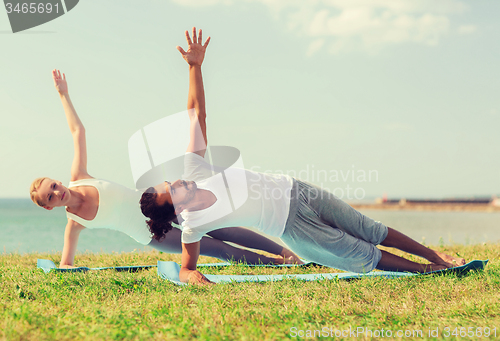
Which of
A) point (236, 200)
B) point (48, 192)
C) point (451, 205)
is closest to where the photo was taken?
point (236, 200)

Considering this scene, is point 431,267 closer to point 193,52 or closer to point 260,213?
point 260,213

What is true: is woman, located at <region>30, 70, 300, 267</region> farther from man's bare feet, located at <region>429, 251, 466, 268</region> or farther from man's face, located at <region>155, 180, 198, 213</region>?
man's bare feet, located at <region>429, 251, 466, 268</region>

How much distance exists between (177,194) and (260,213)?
81cm

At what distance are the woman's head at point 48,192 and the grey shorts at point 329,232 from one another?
236 cm

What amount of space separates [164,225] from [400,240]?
2470mm

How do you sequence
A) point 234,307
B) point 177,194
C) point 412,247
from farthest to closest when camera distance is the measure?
point 412,247 → point 177,194 → point 234,307

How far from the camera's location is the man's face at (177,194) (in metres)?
3.38

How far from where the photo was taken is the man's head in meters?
3.38

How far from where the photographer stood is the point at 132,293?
121 inches

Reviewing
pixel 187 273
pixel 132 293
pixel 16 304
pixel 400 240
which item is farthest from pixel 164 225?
pixel 400 240

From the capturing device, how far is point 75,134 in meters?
4.52

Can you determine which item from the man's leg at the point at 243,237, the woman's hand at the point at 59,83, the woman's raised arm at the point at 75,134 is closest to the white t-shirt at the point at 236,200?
the man's leg at the point at 243,237

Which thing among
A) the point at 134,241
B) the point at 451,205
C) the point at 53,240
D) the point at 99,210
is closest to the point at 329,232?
the point at 99,210

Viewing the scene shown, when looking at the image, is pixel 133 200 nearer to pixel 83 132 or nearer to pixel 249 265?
pixel 83 132
